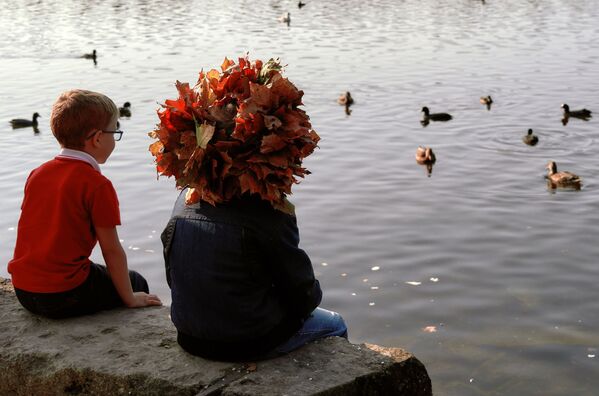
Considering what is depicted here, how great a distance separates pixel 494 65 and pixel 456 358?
17740 millimetres

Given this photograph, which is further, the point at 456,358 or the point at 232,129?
the point at 456,358

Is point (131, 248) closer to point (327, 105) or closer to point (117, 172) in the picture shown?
point (117, 172)

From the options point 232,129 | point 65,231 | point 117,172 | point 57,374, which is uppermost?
point 232,129

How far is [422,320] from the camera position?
24.7 ft

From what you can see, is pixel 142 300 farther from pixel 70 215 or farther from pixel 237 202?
pixel 237 202

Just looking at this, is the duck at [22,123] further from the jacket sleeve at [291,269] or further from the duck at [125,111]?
the jacket sleeve at [291,269]

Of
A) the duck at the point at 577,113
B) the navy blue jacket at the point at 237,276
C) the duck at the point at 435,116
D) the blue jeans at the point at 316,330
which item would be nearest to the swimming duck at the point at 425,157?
the duck at the point at 435,116

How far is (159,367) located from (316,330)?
0.91m

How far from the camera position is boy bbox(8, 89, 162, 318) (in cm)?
495

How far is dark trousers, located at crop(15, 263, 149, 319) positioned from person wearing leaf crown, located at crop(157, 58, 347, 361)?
1.03 m

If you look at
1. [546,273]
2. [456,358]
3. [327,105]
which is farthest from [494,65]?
[456,358]

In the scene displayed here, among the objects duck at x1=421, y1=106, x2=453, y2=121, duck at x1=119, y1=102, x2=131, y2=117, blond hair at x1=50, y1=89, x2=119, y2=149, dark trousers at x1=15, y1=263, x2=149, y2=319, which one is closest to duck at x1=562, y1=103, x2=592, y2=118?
duck at x1=421, y1=106, x2=453, y2=121

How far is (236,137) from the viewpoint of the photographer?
403cm

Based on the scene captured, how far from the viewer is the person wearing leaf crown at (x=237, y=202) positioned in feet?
13.3
